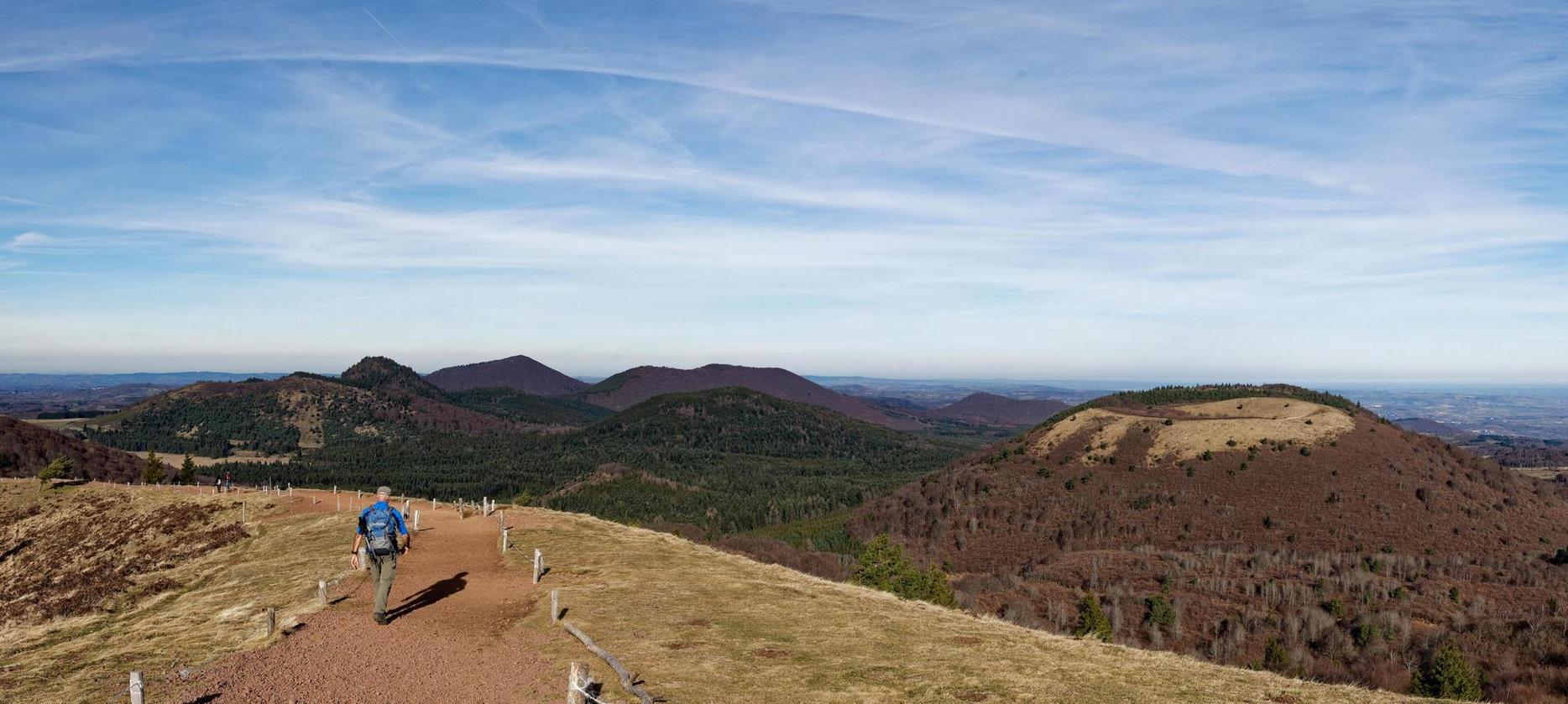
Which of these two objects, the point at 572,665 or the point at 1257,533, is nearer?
the point at 572,665

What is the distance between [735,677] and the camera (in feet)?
59.5

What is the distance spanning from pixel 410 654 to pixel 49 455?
431 ft

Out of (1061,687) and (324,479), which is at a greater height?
(1061,687)

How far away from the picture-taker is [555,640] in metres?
20.6

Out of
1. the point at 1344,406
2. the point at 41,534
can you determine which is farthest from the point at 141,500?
the point at 1344,406

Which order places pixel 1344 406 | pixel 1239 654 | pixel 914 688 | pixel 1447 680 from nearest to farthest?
pixel 914 688
pixel 1447 680
pixel 1239 654
pixel 1344 406

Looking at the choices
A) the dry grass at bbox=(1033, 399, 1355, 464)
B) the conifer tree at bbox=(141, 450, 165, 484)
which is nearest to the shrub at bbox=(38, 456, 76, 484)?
the conifer tree at bbox=(141, 450, 165, 484)

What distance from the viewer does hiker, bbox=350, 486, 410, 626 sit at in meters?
21.4

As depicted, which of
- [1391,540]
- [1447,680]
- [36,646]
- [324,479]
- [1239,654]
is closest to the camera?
[36,646]

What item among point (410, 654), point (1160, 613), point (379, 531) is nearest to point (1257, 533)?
point (1160, 613)

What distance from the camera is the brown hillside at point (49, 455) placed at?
101250 millimetres

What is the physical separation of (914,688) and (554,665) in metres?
8.65

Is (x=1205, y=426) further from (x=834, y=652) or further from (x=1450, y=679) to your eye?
(x=834, y=652)

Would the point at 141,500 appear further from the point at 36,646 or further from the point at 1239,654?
the point at 1239,654
